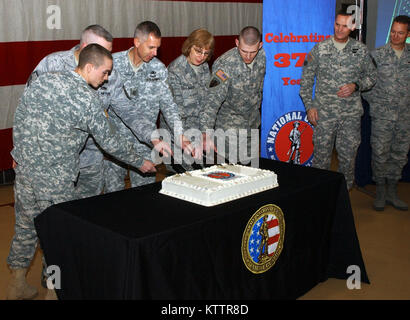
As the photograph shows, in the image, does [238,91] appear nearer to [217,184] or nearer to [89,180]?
[89,180]

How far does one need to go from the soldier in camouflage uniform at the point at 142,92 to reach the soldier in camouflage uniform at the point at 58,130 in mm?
709

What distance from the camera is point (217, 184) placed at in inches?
90.4

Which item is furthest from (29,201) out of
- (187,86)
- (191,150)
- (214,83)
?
(187,86)

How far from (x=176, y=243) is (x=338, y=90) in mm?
2486

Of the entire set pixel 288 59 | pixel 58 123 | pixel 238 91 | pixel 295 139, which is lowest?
pixel 295 139

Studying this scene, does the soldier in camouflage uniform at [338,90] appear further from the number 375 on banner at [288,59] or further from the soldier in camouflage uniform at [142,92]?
the soldier in camouflage uniform at [142,92]

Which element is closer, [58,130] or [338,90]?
[58,130]

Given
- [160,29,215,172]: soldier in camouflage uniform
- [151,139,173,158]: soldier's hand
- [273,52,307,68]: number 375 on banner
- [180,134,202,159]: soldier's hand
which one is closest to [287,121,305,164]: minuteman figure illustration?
[273,52,307,68]: number 375 on banner

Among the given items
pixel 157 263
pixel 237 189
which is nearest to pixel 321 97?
pixel 237 189

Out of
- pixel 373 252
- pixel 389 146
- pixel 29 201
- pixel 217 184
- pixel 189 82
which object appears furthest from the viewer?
pixel 389 146

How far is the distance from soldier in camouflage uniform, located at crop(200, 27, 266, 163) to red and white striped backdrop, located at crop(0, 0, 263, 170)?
1782 mm

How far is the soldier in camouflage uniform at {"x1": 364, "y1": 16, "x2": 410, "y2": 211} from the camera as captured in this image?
4.12 metres

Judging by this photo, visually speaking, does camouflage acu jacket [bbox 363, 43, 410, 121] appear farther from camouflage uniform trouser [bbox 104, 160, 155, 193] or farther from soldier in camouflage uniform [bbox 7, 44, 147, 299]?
soldier in camouflage uniform [bbox 7, 44, 147, 299]

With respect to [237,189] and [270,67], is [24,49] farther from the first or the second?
[237,189]
